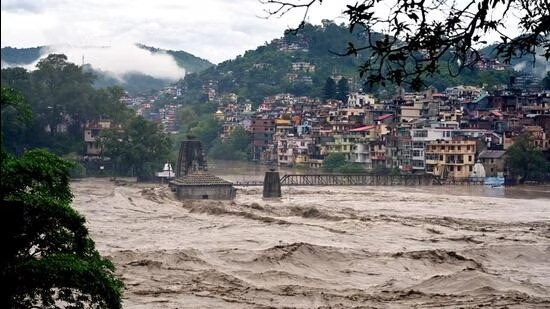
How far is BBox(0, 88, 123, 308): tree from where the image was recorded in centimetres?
978

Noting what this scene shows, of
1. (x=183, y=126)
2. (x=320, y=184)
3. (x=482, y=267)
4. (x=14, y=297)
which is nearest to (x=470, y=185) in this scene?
(x=320, y=184)

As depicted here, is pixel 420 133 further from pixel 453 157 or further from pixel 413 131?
pixel 453 157

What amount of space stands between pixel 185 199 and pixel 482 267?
2395 centimetres

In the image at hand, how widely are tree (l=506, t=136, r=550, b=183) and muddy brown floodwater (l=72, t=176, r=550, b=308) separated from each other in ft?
30.2

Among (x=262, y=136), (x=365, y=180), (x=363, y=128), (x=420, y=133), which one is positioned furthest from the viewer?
(x=262, y=136)

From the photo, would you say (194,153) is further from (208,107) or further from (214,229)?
(208,107)

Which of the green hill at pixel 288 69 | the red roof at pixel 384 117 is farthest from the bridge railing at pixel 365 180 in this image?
the green hill at pixel 288 69

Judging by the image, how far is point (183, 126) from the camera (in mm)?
106312

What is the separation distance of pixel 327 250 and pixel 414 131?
1533 inches

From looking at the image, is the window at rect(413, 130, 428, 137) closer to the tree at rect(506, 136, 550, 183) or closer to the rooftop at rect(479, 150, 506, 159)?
the rooftop at rect(479, 150, 506, 159)

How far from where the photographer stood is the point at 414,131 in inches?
2451

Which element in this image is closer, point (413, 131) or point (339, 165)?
point (413, 131)

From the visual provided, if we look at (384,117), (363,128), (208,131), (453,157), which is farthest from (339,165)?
(208,131)

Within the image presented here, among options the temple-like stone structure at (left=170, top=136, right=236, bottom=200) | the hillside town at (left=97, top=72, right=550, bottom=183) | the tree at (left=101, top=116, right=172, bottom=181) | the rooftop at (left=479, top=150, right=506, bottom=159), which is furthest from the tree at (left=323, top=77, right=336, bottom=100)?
the temple-like stone structure at (left=170, top=136, right=236, bottom=200)
